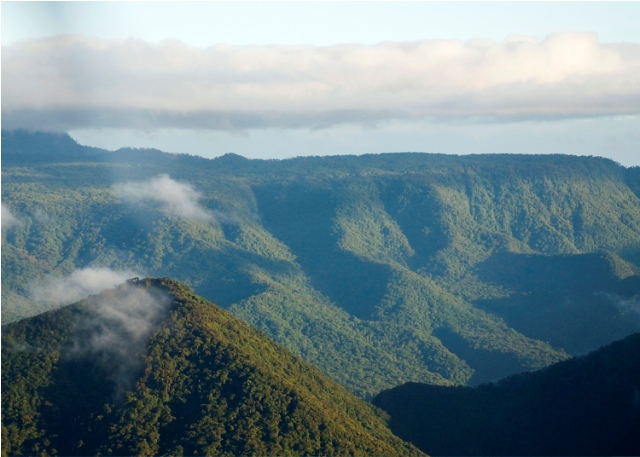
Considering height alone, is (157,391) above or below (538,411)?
above

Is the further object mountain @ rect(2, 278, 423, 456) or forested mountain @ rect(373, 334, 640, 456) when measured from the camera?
forested mountain @ rect(373, 334, 640, 456)

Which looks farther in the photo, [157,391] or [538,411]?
[538,411]

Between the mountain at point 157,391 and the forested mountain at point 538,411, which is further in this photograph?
the forested mountain at point 538,411

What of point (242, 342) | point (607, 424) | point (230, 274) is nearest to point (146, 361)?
point (242, 342)

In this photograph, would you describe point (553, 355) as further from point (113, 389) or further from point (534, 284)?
point (113, 389)
